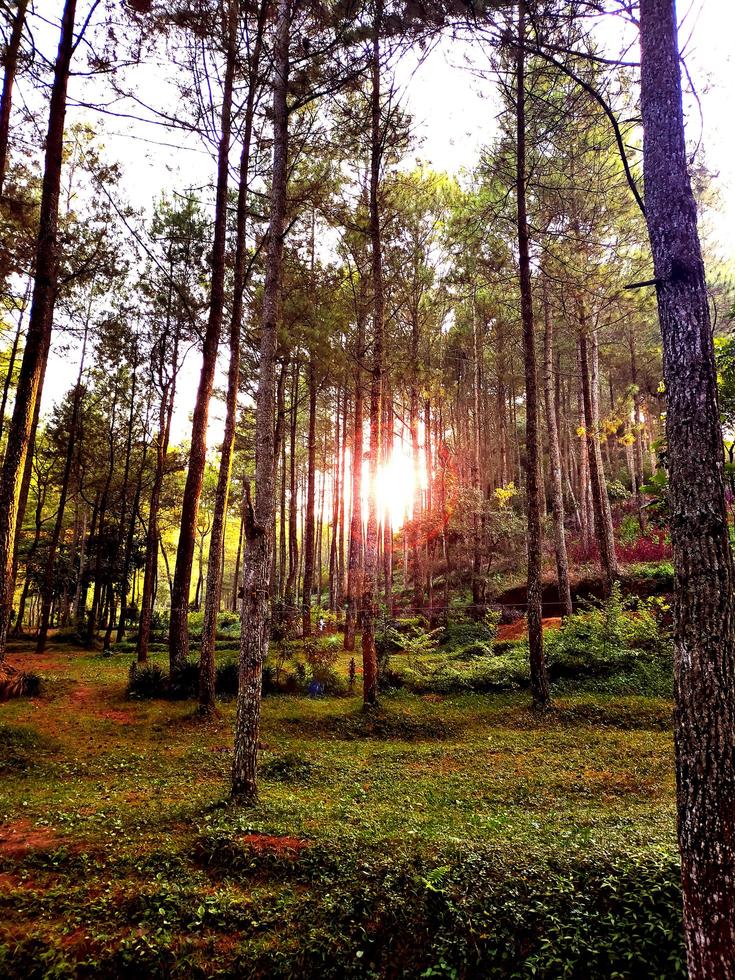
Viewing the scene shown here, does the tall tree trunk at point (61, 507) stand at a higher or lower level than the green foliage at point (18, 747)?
higher

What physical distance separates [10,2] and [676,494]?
11186 mm

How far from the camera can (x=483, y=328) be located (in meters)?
24.6

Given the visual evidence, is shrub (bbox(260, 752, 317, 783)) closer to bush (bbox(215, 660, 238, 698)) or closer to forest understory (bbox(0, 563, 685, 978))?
forest understory (bbox(0, 563, 685, 978))

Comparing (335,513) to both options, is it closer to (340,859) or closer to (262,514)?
(262,514)

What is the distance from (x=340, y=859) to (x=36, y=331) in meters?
8.08

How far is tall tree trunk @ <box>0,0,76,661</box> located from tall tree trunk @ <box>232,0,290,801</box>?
356 centimetres

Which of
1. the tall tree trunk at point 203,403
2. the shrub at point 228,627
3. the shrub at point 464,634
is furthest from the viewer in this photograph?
the shrub at point 228,627

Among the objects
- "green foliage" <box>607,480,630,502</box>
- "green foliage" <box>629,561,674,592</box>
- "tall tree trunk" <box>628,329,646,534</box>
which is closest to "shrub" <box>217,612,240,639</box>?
"green foliage" <box>629,561,674,592</box>

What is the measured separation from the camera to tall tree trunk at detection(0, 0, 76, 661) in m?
7.23

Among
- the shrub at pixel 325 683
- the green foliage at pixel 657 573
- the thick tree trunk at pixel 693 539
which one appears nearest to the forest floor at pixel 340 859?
the thick tree trunk at pixel 693 539

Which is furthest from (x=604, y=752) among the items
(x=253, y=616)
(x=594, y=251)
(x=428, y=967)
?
(x=594, y=251)

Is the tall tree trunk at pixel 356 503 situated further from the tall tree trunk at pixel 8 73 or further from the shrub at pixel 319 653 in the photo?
the tall tree trunk at pixel 8 73

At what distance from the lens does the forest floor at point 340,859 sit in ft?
12.2

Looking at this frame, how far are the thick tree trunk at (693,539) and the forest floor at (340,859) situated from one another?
4.31 ft
